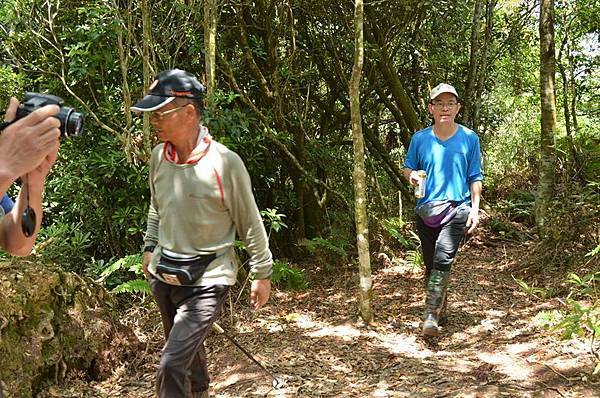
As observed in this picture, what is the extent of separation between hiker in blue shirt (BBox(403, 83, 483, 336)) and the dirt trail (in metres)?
0.48

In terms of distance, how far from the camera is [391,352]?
16.4 ft

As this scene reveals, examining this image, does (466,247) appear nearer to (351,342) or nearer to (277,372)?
(351,342)

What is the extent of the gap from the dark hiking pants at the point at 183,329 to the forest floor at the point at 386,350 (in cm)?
136

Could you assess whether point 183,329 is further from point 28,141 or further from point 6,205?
point 28,141

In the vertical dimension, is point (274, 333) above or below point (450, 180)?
below

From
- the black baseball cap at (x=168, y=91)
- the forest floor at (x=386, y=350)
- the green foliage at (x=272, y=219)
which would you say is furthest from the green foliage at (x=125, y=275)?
the black baseball cap at (x=168, y=91)

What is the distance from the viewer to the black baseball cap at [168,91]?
3160mm

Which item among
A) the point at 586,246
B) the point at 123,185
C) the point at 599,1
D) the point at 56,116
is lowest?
the point at 586,246

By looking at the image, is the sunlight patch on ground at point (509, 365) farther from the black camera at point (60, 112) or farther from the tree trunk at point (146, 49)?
the tree trunk at point (146, 49)

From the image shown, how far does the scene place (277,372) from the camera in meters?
4.75

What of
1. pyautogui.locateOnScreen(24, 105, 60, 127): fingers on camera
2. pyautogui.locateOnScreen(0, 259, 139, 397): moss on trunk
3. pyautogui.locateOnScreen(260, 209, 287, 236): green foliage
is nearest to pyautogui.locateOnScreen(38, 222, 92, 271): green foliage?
pyautogui.locateOnScreen(0, 259, 139, 397): moss on trunk

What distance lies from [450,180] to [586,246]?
2.49m

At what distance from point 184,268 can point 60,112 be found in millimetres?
1382

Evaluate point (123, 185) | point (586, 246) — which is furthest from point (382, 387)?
point (123, 185)
